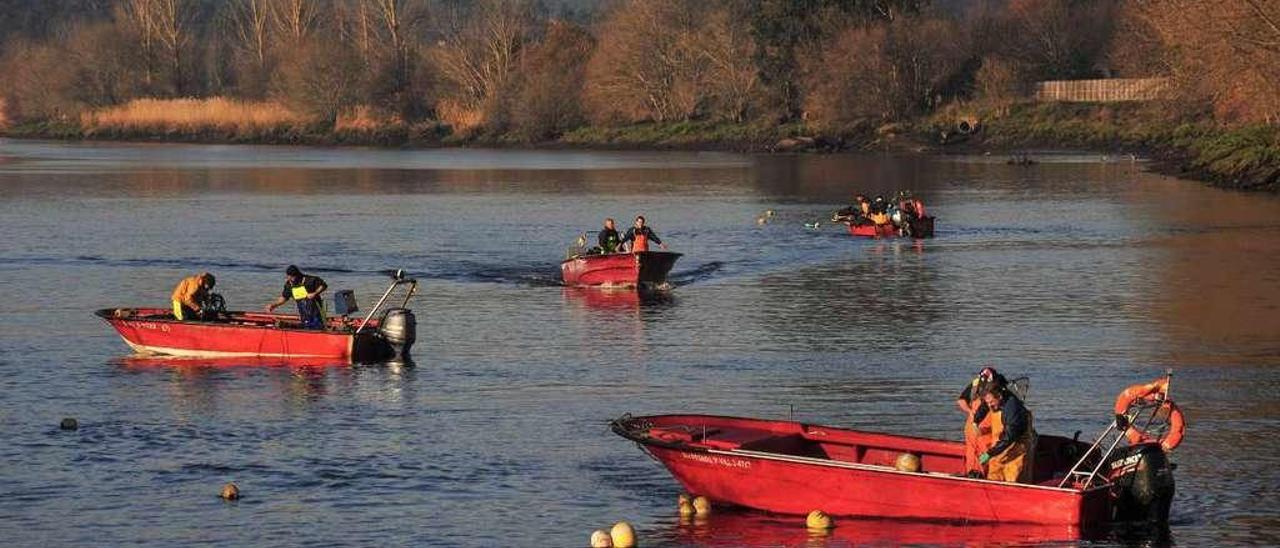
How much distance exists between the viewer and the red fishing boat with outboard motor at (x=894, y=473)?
21.2 meters

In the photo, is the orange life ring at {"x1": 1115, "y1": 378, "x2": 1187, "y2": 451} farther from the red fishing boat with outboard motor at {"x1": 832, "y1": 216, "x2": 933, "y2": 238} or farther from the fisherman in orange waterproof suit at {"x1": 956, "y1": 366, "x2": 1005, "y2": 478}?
the red fishing boat with outboard motor at {"x1": 832, "y1": 216, "x2": 933, "y2": 238}

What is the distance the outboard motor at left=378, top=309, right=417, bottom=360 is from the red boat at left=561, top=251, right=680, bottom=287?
1105 centimetres

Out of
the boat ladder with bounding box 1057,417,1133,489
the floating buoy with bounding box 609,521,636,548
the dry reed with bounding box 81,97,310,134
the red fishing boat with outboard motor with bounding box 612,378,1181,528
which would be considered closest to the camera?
the floating buoy with bounding box 609,521,636,548

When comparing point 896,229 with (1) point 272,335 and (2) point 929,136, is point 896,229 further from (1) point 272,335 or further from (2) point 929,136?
(2) point 929,136

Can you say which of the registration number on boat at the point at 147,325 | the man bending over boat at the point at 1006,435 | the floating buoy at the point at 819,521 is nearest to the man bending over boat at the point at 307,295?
the registration number on boat at the point at 147,325

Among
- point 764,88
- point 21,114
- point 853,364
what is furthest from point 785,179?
point 21,114

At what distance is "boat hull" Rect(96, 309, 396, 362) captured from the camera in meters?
34.0

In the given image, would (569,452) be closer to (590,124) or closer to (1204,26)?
(1204,26)

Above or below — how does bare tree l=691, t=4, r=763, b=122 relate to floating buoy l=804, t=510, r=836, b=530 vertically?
above

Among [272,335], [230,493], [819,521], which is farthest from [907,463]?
[272,335]

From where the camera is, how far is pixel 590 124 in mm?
142250

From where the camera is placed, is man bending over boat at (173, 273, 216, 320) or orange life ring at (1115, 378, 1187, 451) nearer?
orange life ring at (1115, 378, 1187, 451)

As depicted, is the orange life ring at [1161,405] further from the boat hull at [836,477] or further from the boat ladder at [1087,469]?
the boat hull at [836,477]

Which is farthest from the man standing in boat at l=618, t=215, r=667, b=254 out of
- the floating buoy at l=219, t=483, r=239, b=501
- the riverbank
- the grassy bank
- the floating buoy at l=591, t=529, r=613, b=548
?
the grassy bank
